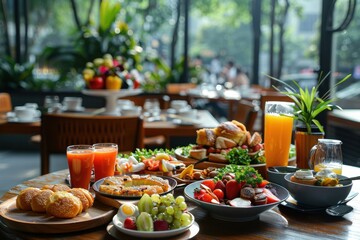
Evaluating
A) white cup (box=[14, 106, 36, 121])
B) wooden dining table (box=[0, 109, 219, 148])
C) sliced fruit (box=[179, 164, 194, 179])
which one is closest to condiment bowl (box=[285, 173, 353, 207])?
sliced fruit (box=[179, 164, 194, 179])

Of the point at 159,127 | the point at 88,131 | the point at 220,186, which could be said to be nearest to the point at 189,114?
the point at 159,127

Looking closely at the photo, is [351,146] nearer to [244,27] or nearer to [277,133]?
[277,133]

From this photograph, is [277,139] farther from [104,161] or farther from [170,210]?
[170,210]

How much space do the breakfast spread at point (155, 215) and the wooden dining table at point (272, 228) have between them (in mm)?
45

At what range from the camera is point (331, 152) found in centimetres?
168

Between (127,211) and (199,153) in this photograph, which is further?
(199,153)

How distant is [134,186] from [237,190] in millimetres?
306

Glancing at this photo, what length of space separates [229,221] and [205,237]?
0.15 m

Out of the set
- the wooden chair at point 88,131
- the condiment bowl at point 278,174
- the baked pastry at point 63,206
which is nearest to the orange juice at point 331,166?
the condiment bowl at point 278,174

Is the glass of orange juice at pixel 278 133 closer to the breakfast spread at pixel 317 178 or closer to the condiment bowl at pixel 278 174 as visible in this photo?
the condiment bowl at pixel 278 174

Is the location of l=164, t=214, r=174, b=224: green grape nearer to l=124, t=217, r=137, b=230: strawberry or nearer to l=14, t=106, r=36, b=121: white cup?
l=124, t=217, r=137, b=230: strawberry

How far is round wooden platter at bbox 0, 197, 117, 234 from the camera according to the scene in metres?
1.21

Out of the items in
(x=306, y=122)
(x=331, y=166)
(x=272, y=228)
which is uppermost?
(x=306, y=122)

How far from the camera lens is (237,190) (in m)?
1.38
